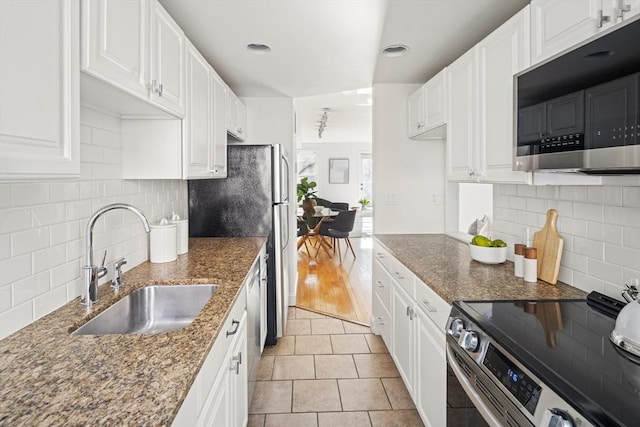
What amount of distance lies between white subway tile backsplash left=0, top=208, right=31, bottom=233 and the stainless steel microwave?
1.75 m

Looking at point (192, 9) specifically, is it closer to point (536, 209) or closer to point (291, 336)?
point (536, 209)

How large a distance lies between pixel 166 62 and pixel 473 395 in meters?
1.78

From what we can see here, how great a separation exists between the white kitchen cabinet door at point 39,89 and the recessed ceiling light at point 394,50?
1.92 m

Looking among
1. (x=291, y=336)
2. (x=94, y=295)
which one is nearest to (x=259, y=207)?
(x=291, y=336)

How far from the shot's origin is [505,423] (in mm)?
1011

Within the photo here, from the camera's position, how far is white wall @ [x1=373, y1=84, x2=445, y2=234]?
327cm

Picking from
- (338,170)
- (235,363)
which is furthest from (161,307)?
(338,170)

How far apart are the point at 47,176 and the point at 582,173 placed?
1636 mm

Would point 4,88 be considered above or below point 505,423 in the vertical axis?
above

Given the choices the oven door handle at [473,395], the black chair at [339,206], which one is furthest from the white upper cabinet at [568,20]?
the black chair at [339,206]

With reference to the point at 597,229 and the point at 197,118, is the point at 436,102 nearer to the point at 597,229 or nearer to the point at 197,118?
the point at 597,229

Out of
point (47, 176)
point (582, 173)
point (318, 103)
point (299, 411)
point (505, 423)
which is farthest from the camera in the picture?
point (318, 103)

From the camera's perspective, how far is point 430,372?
69.8 inches

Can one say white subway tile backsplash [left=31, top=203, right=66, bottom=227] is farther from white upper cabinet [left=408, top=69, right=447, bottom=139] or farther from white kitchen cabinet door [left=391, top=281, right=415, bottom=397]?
white upper cabinet [left=408, top=69, right=447, bottom=139]
